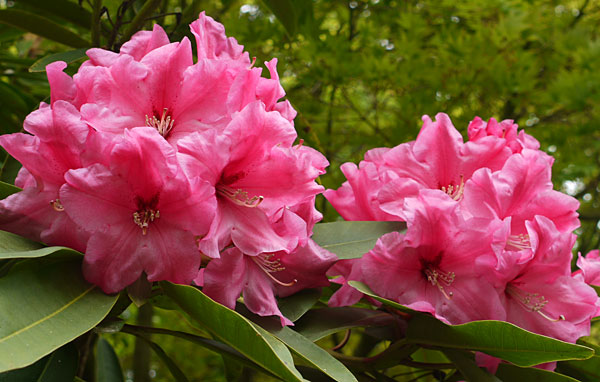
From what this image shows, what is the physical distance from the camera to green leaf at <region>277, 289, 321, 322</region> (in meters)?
0.77

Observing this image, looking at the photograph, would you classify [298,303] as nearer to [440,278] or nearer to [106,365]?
[440,278]

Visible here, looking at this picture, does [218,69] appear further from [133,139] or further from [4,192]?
[4,192]

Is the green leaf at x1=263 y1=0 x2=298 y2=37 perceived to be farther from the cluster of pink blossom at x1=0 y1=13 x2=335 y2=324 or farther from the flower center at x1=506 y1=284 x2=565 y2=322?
the flower center at x1=506 y1=284 x2=565 y2=322

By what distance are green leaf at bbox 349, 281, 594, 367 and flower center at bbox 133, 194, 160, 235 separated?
27 cm

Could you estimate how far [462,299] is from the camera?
80 cm

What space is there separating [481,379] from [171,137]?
510 mm

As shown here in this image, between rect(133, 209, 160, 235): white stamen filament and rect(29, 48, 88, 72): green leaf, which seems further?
rect(29, 48, 88, 72): green leaf

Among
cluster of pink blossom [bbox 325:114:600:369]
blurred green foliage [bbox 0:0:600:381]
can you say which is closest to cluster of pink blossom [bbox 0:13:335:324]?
cluster of pink blossom [bbox 325:114:600:369]

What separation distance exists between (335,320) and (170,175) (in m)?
0.33

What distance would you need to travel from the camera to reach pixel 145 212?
67 centimetres

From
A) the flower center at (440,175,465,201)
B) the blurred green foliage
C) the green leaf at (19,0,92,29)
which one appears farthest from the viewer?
the blurred green foliage

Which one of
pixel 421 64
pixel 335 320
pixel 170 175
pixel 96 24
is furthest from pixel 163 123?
pixel 421 64

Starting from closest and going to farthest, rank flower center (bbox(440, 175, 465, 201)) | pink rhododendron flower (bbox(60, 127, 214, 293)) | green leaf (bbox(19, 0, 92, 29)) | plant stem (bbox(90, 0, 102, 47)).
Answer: pink rhododendron flower (bbox(60, 127, 214, 293))
flower center (bbox(440, 175, 465, 201))
plant stem (bbox(90, 0, 102, 47))
green leaf (bbox(19, 0, 92, 29))

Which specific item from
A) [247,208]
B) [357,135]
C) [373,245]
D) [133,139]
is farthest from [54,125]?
[357,135]
